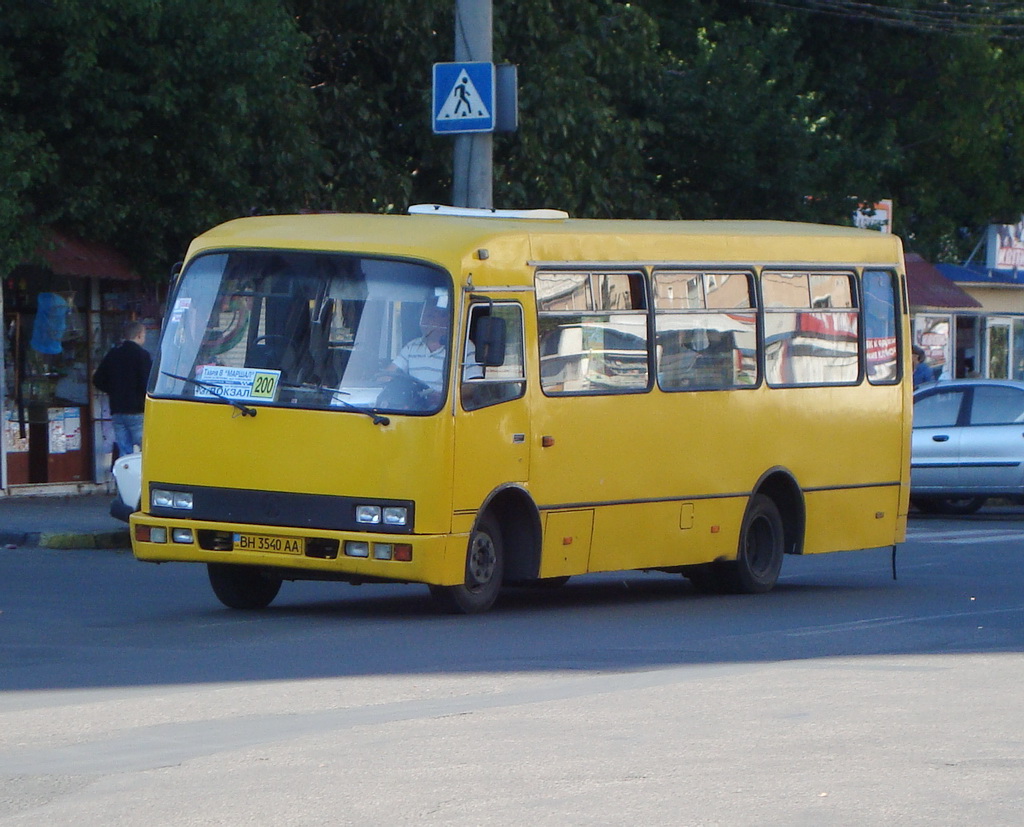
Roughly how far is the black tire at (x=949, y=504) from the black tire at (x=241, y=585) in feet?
41.0

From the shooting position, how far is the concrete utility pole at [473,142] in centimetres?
1780

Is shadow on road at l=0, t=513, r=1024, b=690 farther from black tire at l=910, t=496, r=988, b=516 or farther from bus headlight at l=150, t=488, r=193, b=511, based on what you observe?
black tire at l=910, t=496, r=988, b=516

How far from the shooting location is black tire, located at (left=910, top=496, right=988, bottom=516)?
78.7 ft

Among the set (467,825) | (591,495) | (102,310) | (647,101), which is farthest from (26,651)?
(647,101)

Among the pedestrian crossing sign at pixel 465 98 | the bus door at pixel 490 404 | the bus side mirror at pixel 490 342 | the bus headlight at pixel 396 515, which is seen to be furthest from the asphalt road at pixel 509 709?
the pedestrian crossing sign at pixel 465 98

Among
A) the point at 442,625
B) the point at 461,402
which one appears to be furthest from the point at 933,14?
the point at 442,625

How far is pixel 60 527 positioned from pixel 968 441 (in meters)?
10.3

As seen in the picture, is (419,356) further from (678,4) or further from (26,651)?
(678,4)

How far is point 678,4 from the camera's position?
3328cm

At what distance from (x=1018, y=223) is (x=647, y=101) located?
1349cm

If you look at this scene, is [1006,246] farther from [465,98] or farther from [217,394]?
[217,394]

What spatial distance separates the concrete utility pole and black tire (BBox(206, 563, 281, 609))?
5819 mm

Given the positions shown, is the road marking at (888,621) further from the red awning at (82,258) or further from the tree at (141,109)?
the red awning at (82,258)

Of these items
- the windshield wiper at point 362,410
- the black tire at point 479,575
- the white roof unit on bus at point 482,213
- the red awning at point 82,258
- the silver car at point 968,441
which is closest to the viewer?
the windshield wiper at point 362,410
